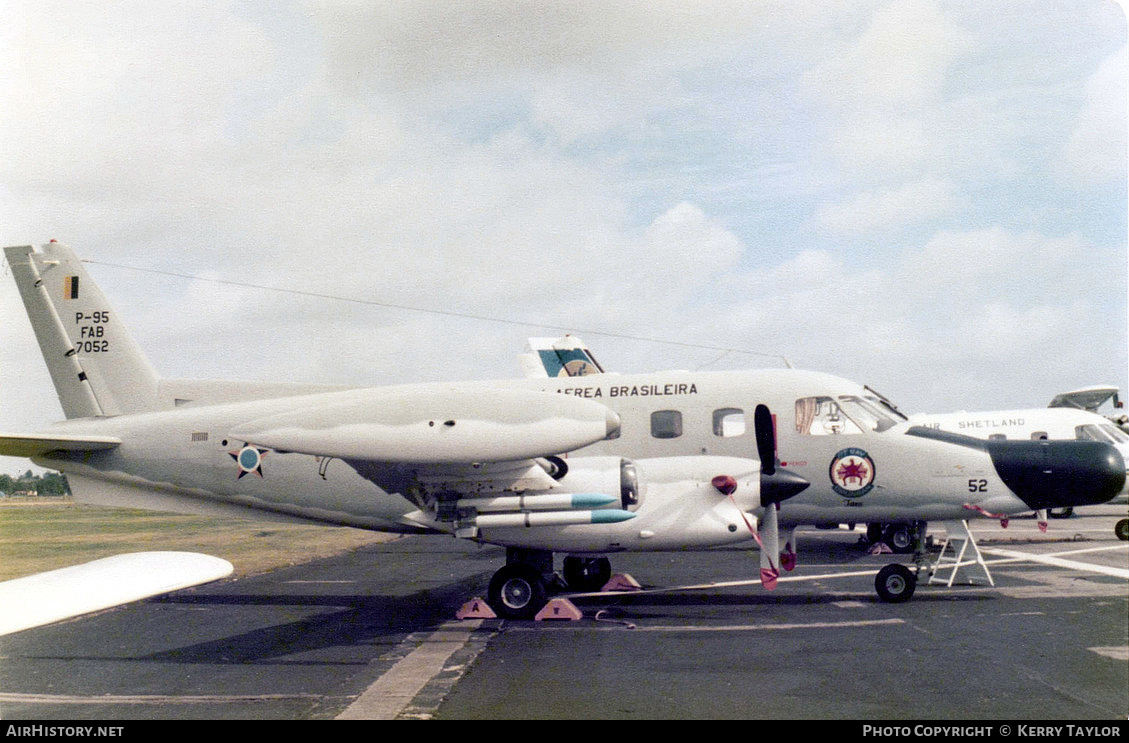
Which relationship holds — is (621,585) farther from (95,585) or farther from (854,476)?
(95,585)

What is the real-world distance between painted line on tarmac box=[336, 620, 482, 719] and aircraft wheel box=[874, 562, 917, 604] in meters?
5.99

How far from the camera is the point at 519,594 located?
1209 cm

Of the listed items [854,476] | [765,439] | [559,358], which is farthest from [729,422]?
[559,358]

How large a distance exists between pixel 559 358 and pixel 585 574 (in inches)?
695

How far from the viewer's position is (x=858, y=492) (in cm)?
1287

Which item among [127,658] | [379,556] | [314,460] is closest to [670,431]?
[314,460]

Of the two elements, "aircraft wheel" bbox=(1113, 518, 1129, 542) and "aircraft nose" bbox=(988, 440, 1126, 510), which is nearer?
"aircraft nose" bbox=(988, 440, 1126, 510)

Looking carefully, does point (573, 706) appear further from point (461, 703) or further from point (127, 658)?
point (127, 658)

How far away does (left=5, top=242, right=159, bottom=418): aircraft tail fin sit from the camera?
48.0 feet

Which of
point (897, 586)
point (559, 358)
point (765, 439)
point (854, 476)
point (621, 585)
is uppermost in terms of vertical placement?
point (559, 358)

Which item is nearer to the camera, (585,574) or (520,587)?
(520,587)

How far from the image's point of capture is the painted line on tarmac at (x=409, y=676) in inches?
289

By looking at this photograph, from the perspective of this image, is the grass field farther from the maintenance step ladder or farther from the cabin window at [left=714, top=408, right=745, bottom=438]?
the maintenance step ladder

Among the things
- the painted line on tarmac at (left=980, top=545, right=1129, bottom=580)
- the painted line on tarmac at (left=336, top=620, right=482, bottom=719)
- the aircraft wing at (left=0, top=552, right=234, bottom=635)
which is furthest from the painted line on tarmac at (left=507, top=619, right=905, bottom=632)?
the painted line on tarmac at (left=980, top=545, right=1129, bottom=580)
